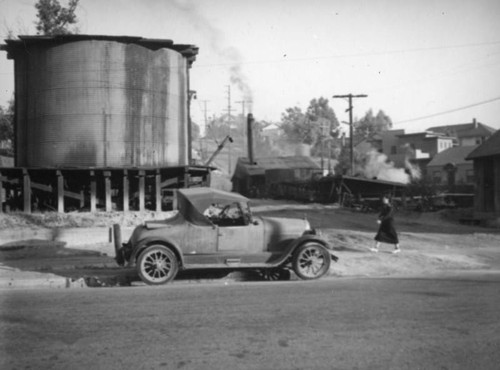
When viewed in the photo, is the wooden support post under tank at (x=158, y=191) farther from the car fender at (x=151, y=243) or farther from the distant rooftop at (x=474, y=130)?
the distant rooftop at (x=474, y=130)

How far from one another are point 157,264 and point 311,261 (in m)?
3.08

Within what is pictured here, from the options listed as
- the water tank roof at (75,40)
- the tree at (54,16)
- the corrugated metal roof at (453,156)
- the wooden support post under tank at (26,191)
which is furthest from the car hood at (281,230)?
the corrugated metal roof at (453,156)

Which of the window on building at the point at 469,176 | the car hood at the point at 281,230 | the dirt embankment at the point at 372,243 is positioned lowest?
the dirt embankment at the point at 372,243

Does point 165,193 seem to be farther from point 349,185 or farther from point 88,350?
point 88,350

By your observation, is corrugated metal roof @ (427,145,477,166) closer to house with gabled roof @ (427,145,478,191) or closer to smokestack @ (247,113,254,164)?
house with gabled roof @ (427,145,478,191)

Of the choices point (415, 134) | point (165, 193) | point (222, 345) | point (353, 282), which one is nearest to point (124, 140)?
point (165, 193)

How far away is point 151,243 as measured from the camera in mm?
10008

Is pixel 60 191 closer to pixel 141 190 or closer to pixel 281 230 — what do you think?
pixel 141 190

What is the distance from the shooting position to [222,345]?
223 inches

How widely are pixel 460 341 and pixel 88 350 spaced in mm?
4095

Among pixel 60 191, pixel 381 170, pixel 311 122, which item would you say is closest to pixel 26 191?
pixel 60 191

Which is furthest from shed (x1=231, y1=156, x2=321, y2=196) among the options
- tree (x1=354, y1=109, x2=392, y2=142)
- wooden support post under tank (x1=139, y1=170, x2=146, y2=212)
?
tree (x1=354, y1=109, x2=392, y2=142)

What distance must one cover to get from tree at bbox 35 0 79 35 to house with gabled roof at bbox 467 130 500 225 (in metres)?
29.2

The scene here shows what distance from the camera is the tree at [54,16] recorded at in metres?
37.6
